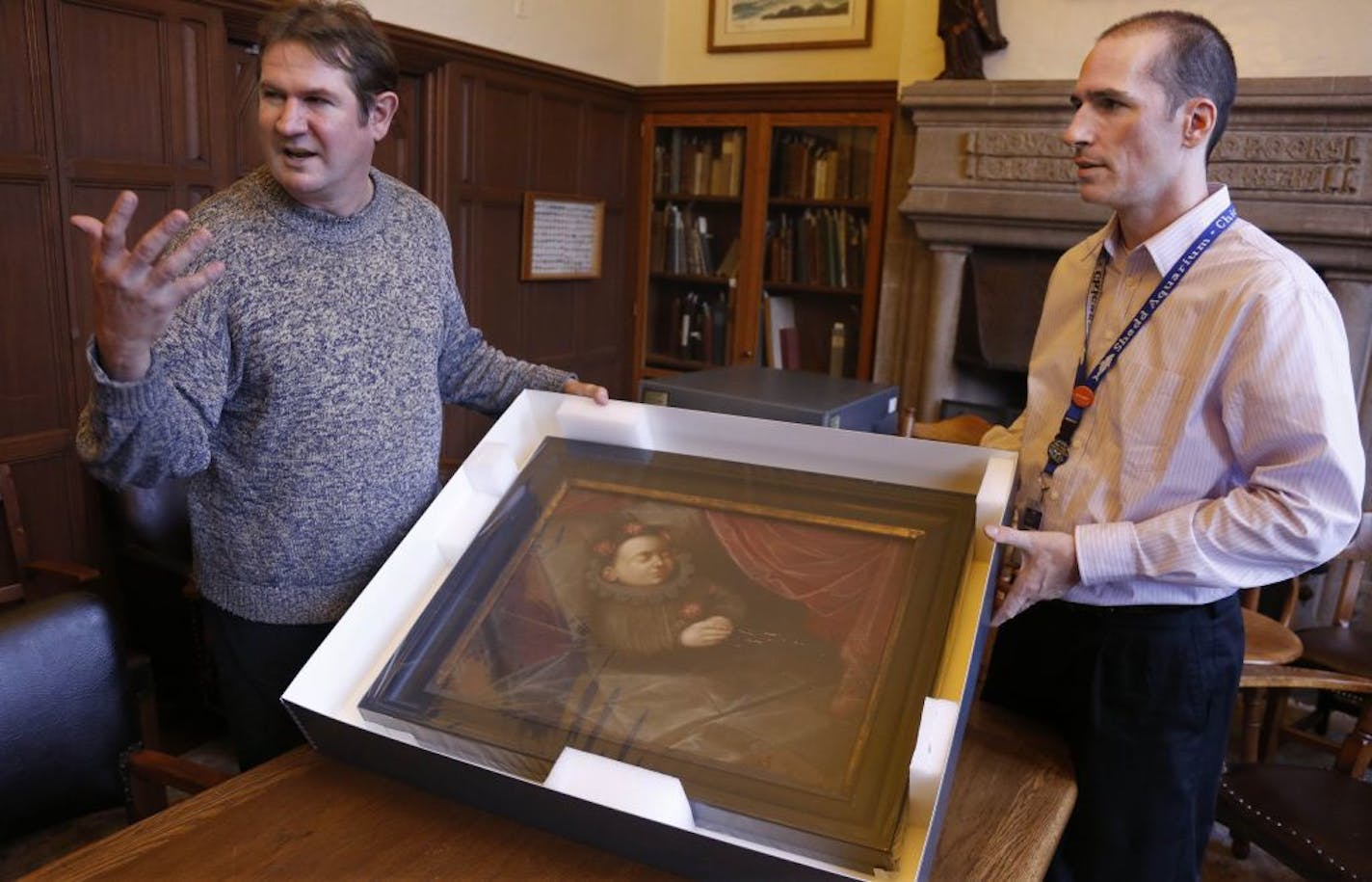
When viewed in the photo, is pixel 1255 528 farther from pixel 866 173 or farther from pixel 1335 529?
pixel 866 173

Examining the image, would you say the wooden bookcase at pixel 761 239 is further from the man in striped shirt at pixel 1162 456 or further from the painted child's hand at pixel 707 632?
the painted child's hand at pixel 707 632

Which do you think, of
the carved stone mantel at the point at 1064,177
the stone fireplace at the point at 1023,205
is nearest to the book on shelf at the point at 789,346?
the stone fireplace at the point at 1023,205

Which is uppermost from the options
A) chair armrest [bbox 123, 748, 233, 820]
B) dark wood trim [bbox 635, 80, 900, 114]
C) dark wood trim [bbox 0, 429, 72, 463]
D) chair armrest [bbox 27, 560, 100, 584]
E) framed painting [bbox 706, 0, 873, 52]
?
framed painting [bbox 706, 0, 873, 52]

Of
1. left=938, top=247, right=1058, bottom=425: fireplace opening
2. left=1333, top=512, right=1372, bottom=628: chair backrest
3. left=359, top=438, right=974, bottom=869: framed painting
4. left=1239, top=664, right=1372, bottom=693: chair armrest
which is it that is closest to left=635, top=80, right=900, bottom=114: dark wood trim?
left=938, top=247, right=1058, bottom=425: fireplace opening

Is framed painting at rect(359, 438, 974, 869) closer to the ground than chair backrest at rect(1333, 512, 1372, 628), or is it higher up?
higher up

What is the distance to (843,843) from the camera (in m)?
0.76

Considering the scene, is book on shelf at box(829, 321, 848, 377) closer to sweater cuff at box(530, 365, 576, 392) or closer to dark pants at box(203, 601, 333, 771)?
sweater cuff at box(530, 365, 576, 392)

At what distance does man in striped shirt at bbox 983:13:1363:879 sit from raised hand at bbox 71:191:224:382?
859mm

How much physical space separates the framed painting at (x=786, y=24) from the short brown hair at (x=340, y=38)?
3.79 metres

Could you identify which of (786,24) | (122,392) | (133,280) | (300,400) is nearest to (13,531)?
(300,400)

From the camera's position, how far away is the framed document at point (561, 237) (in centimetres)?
446

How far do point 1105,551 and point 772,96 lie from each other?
4019 millimetres

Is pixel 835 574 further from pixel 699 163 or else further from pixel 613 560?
pixel 699 163

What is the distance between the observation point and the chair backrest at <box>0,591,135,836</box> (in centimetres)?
130
